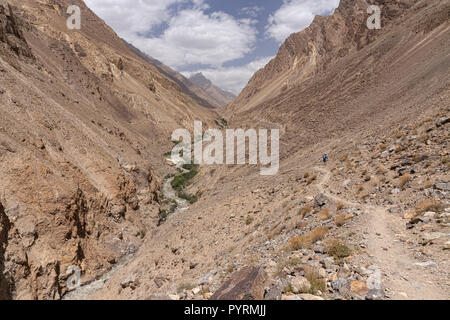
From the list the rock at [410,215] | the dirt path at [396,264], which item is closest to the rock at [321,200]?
the dirt path at [396,264]

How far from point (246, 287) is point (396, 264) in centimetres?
303

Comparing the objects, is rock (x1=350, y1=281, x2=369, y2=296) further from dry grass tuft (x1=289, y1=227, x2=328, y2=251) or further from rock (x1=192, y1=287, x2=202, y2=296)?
rock (x1=192, y1=287, x2=202, y2=296)

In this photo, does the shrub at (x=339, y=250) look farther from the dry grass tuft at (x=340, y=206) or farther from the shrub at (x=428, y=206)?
the dry grass tuft at (x=340, y=206)

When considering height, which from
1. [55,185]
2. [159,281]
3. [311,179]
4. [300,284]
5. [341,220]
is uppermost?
[311,179]

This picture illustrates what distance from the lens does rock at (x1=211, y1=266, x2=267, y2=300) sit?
16.8 feet

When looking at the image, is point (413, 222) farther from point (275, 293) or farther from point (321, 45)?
point (321, 45)

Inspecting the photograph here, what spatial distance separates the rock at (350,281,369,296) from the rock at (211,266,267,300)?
5.66 feet

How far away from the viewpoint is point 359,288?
4.58 m

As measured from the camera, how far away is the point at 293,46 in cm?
10719

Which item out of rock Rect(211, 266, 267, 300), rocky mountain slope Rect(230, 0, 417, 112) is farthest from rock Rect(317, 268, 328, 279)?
rocky mountain slope Rect(230, 0, 417, 112)

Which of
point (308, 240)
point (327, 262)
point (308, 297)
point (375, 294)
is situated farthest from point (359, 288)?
point (308, 240)

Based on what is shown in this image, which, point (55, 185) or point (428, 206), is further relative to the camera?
point (55, 185)

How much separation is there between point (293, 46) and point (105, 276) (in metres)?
113

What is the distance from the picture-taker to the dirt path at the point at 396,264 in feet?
14.2
